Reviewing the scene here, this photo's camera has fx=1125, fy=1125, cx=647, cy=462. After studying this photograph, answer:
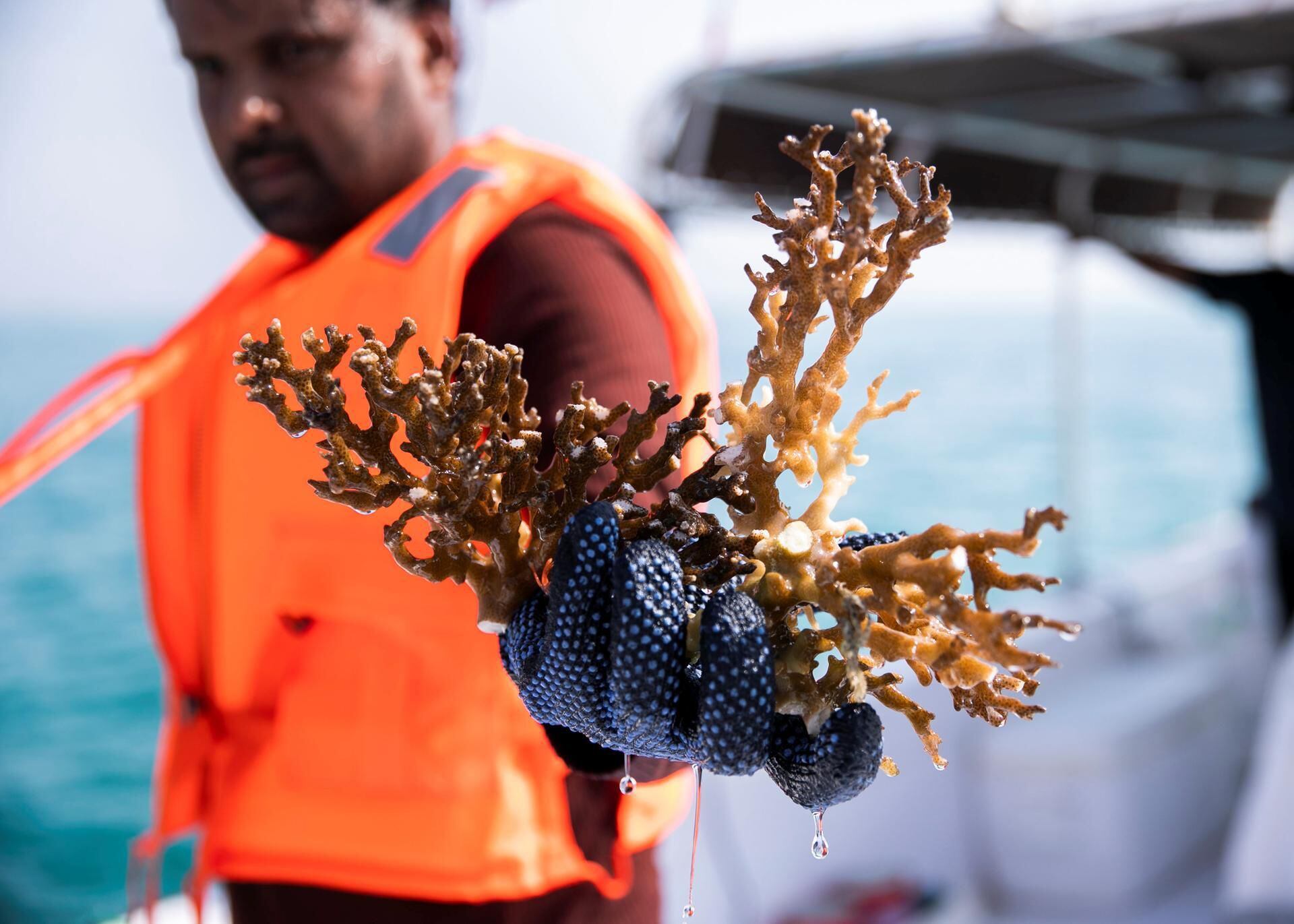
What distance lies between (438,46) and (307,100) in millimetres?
165

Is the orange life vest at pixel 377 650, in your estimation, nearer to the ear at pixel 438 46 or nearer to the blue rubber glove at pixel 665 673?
the ear at pixel 438 46

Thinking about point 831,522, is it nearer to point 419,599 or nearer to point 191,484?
point 419,599

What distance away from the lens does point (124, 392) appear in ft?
3.33

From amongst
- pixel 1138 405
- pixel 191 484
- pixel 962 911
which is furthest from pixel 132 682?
pixel 1138 405

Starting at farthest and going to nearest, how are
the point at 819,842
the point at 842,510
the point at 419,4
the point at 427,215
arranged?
1. the point at 842,510
2. the point at 419,4
3. the point at 427,215
4. the point at 819,842

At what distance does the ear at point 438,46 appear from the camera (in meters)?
1.05

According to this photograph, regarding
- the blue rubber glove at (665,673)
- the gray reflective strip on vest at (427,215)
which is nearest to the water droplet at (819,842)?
the blue rubber glove at (665,673)

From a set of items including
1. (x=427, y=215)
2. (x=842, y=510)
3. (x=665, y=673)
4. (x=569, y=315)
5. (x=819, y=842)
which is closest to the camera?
(x=665, y=673)

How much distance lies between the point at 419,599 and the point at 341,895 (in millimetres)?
272

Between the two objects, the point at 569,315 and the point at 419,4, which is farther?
the point at 419,4

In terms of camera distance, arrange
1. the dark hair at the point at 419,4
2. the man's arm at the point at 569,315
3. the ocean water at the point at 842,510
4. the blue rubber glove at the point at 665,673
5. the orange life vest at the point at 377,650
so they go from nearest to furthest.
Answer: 1. the blue rubber glove at the point at 665,673
2. the man's arm at the point at 569,315
3. the orange life vest at the point at 377,650
4. the dark hair at the point at 419,4
5. the ocean water at the point at 842,510

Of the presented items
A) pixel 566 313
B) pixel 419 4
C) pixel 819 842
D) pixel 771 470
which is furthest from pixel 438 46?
pixel 819 842

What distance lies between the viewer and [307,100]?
96cm

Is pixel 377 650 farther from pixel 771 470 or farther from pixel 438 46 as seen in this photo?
pixel 438 46
